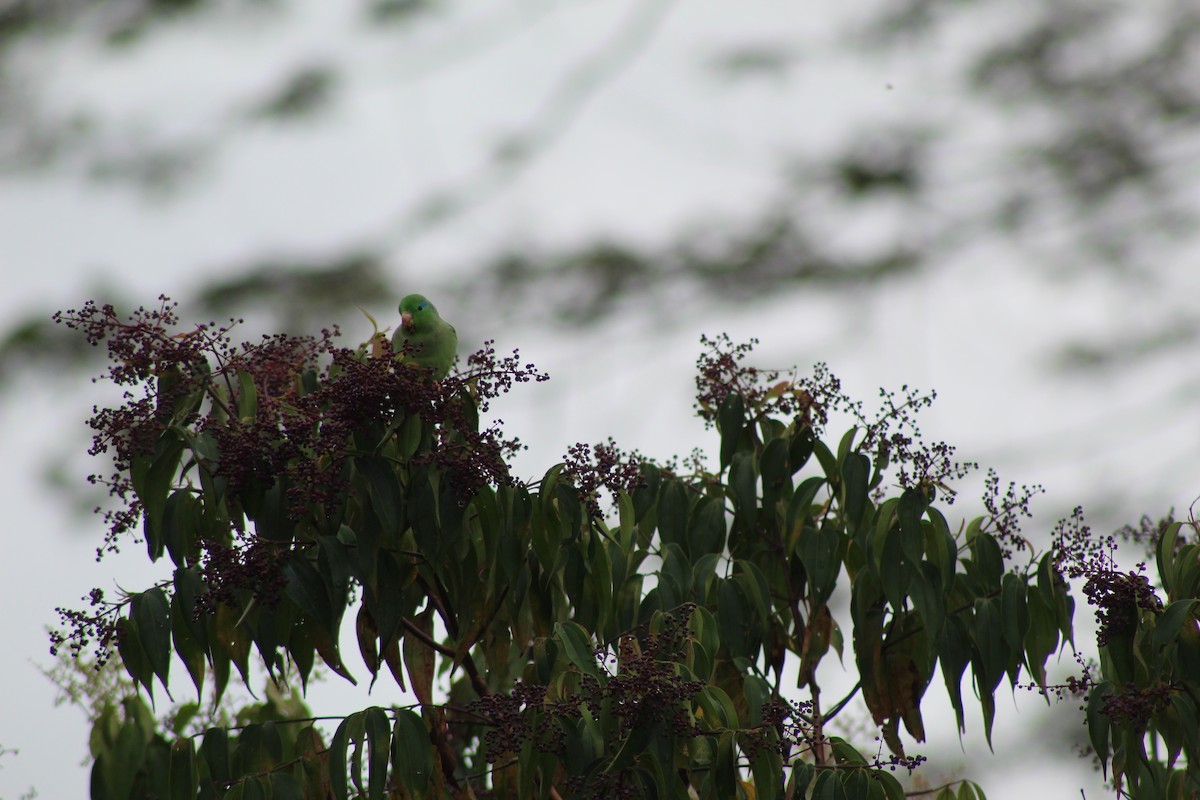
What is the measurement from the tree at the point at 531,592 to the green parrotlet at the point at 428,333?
219mm

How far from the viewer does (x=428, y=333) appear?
2512mm

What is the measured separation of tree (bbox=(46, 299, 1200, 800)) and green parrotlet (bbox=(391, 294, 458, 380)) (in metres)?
0.22

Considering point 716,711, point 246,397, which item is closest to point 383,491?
point 246,397

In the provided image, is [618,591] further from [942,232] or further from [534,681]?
[942,232]

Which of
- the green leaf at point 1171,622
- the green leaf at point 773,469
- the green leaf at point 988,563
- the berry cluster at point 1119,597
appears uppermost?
the green leaf at point 773,469

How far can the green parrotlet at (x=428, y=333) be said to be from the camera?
2.49 metres

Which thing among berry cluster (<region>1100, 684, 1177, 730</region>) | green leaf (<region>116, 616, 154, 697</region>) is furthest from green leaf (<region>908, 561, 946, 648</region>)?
green leaf (<region>116, 616, 154, 697</region>)

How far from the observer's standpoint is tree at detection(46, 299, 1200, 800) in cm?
192

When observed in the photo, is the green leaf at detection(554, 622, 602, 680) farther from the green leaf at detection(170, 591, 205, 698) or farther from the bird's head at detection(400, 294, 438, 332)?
the bird's head at detection(400, 294, 438, 332)

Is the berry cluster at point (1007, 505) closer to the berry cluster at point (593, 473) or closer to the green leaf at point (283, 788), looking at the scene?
the berry cluster at point (593, 473)

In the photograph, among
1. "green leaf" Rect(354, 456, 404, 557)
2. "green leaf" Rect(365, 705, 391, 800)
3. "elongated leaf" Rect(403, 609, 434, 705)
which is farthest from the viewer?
"elongated leaf" Rect(403, 609, 434, 705)

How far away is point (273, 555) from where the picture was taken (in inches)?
77.3

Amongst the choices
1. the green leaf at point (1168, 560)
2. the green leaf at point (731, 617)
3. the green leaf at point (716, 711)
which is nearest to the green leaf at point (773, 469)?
the green leaf at point (731, 617)

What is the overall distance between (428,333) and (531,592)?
0.54 meters
